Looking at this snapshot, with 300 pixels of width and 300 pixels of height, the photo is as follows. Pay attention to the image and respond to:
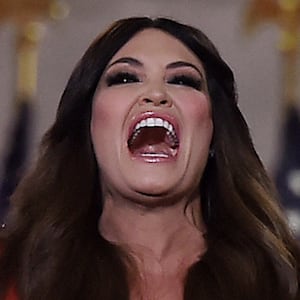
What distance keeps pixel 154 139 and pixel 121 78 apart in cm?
10

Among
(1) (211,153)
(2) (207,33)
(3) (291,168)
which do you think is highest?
(2) (207,33)

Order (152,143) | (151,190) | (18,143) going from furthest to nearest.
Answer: (18,143) < (152,143) < (151,190)

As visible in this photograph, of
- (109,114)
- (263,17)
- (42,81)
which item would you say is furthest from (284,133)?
(109,114)

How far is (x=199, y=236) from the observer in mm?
1126

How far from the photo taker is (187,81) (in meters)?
1.14

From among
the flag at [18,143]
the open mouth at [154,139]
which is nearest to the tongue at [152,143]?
the open mouth at [154,139]

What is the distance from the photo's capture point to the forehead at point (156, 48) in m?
1.14

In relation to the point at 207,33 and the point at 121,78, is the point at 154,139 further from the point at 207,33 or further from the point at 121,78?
the point at 207,33

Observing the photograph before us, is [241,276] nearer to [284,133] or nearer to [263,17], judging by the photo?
[284,133]

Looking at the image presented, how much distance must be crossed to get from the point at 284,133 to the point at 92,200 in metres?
0.52

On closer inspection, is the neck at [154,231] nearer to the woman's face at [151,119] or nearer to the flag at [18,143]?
the woman's face at [151,119]

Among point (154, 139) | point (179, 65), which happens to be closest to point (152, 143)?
point (154, 139)

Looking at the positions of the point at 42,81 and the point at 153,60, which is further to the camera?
the point at 42,81

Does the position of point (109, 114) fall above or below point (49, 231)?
above
